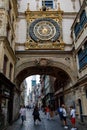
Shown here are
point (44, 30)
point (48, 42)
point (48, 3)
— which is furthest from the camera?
point (48, 3)

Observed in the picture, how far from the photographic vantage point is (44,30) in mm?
20125

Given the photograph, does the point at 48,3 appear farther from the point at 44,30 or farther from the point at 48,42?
the point at 48,42

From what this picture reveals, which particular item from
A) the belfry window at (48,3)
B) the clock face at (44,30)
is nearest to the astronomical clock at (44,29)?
the clock face at (44,30)

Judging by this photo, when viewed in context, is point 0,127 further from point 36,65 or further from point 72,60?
point 72,60

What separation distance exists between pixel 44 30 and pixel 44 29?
0.46 ft

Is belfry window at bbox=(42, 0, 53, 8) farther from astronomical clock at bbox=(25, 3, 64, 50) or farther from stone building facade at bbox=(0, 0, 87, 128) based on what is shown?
astronomical clock at bbox=(25, 3, 64, 50)

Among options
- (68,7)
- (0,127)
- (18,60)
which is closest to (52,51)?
(18,60)

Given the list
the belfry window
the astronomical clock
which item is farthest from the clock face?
the belfry window

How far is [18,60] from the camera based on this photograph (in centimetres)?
1877

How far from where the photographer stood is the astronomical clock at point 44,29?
1933 centimetres

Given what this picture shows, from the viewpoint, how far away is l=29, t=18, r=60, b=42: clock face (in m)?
19.7

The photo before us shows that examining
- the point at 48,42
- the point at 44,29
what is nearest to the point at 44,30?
the point at 44,29

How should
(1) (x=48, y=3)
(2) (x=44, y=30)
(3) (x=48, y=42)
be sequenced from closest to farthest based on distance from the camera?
1. (3) (x=48, y=42)
2. (2) (x=44, y=30)
3. (1) (x=48, y=3)

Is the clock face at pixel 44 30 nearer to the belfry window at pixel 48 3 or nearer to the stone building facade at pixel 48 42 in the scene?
the stone building facade at pixel 48 42
